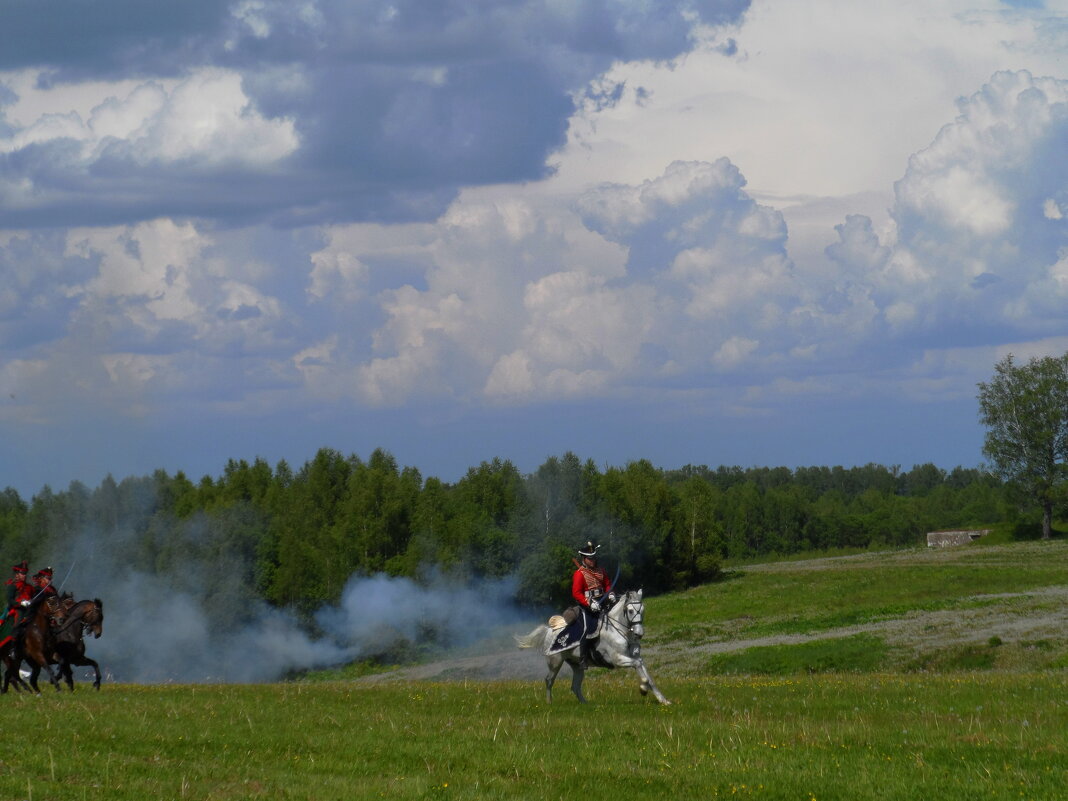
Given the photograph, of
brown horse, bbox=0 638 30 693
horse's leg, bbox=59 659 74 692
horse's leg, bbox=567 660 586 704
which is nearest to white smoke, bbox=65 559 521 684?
horse's leg, bbox=59 659 74 692

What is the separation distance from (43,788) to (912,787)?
10.1 metres

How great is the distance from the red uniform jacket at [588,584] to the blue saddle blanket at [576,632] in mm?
262

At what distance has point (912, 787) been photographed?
45.4 ft

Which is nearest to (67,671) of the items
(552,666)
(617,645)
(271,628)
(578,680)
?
(552,666)

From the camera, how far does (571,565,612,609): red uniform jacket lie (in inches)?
985

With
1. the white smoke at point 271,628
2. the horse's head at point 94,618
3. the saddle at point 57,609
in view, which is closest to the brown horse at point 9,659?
the saddle at point 57,609

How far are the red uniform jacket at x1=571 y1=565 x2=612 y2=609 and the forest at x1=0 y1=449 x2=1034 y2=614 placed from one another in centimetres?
5507

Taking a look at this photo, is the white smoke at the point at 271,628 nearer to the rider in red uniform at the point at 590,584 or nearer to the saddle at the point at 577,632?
the rider in red uniform at the point at 590,584

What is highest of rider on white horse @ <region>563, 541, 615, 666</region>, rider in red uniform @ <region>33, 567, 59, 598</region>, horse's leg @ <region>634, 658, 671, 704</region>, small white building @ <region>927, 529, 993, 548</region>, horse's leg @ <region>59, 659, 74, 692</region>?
rider in red uniform @ <region>33, 567, 59, 598</region>

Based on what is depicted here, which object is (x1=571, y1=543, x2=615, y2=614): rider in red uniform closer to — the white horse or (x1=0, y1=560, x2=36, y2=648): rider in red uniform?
the white horse

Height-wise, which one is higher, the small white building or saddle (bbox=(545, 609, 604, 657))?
saddle (bbox=(545, 609, 604, 657))

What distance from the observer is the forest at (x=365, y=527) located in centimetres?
8175

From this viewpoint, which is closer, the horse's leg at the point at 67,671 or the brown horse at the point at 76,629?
the brown horse at the point at 76,629

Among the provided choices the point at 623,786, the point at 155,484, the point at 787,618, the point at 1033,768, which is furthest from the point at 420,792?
the point at 155,484
